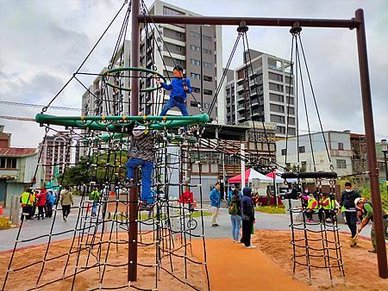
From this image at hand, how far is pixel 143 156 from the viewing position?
564 centimetres

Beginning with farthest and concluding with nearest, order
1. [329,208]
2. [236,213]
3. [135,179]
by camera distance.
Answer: [329,208]
[236,213]
[135,179]

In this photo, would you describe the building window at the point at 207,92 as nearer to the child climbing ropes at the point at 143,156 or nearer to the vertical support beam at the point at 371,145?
the vertical support beam at the point at 371,145

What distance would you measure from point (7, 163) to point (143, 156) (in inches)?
981

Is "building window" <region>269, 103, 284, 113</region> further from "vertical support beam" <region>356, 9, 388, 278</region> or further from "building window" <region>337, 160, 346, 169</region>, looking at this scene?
"vertical support beam" <region>356, 9, 388, 278</region>

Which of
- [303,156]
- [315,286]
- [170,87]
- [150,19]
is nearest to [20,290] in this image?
[170,87]

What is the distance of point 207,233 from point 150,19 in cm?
698

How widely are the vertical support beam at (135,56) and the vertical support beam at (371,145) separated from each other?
13.2 ft

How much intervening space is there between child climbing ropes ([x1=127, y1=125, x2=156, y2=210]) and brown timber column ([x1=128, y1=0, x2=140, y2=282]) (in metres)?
0.16

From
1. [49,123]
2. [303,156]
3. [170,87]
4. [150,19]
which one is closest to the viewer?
[49,123]

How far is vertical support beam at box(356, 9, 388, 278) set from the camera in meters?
5.79

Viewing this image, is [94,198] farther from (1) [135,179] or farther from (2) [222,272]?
(2) [222,272]

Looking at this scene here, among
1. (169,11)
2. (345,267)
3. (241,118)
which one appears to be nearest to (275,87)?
(241,118)

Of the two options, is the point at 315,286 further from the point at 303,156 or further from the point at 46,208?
the point at 303,156

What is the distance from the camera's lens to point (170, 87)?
18.3 feet
